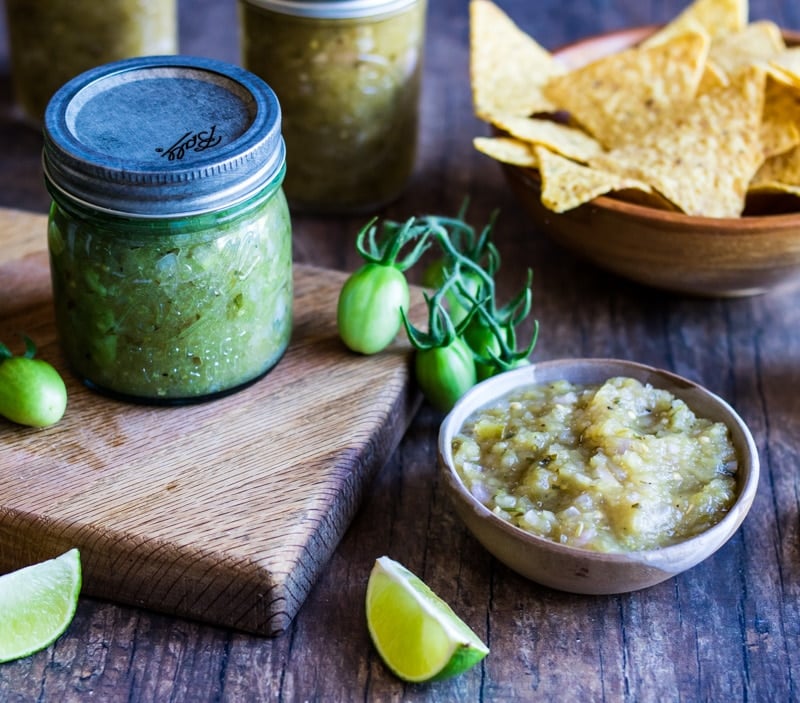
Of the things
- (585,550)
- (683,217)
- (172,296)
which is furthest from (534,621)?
(683,217)

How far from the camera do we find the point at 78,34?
8.00 ft

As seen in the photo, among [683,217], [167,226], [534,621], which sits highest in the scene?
[167,226]

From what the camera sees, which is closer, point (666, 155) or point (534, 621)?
point (534, 621)

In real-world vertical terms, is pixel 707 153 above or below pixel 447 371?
above

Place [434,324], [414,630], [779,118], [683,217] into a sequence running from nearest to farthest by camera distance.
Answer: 1. [414,630]
2. [434,324]
3. [683,217]
4. [779,118]

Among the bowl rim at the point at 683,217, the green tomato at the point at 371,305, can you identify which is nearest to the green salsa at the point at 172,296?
the green tomato at the point at 371,305

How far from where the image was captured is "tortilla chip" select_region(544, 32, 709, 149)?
2.24 m

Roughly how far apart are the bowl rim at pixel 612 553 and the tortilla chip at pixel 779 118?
2.17 ft

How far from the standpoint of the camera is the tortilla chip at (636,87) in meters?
2.24

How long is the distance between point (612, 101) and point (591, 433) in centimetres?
92

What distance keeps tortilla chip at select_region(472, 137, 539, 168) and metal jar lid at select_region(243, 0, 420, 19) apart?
31cm

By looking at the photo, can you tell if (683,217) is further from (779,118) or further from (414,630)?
(414,630)

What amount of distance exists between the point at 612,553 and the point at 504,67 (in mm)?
1223

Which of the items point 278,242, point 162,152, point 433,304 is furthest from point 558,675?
point 162,152
